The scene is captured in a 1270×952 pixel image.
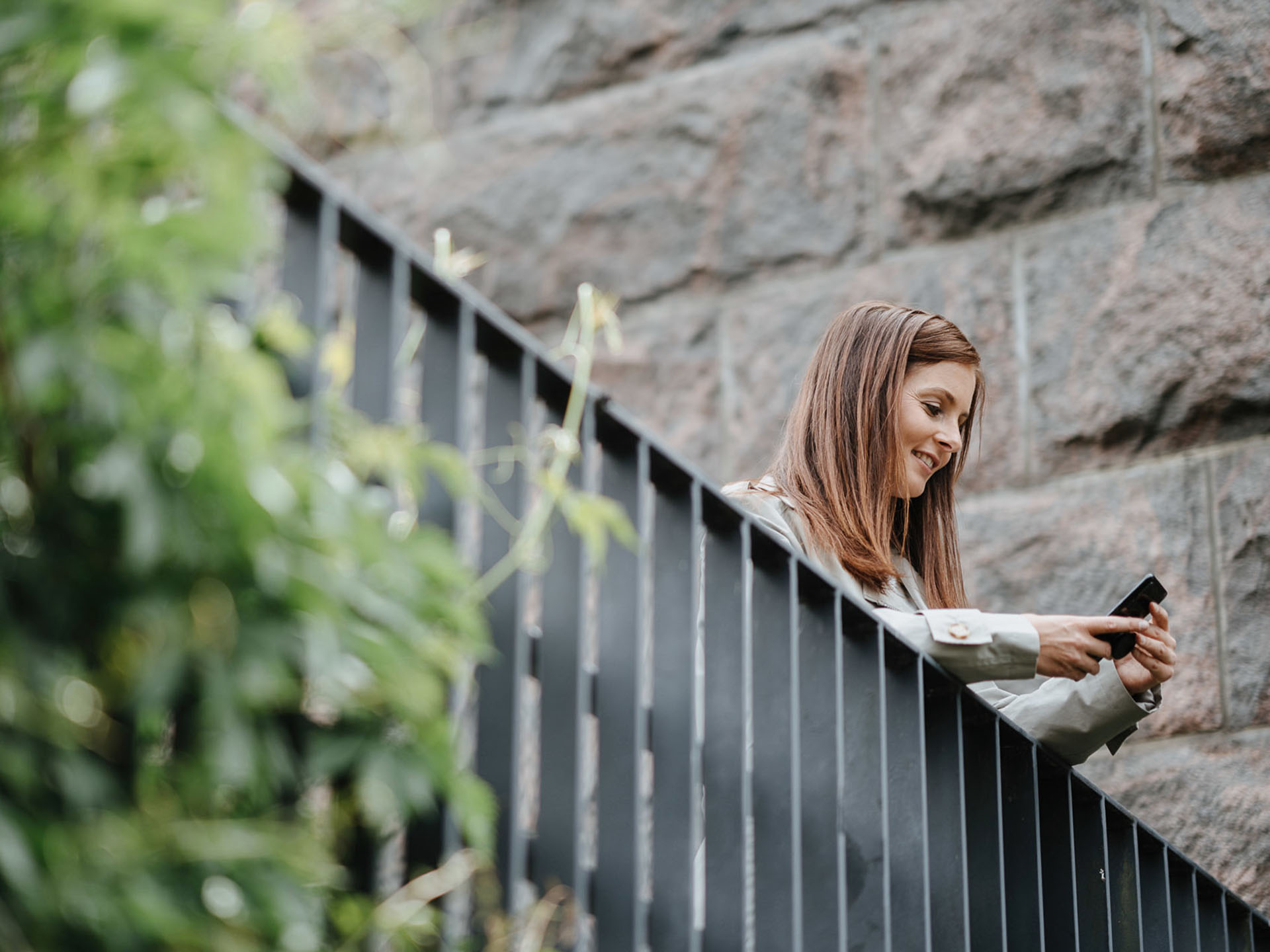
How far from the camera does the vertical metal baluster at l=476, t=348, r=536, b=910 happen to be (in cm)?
183

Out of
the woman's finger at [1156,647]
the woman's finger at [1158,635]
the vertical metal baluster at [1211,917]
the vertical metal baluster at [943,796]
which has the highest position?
the woman's finger at [1158,635]

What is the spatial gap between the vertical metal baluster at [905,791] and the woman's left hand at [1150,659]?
2.14 ft

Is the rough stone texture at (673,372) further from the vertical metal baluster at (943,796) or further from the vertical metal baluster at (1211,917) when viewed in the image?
the vertical metal baluster at (943,796)

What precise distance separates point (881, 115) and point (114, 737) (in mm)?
3897

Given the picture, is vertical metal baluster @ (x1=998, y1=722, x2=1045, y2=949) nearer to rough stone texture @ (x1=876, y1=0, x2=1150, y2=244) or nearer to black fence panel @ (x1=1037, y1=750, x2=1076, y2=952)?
black fence panel @ (x1=1037, y1=750, x2=1076, y2=952)

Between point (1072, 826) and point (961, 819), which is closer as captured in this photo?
point (961, 819)

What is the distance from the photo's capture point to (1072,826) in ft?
9.58

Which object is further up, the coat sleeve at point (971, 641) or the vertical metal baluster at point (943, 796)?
the coat sleeve at point (971, 641)

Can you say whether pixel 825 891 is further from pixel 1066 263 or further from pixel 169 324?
pixel 1066 263

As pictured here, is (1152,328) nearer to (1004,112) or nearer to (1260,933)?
(1004,112)

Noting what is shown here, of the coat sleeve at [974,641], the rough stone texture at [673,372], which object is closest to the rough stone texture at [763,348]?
the rough stone texture at [673,372]

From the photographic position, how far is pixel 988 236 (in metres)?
4.61

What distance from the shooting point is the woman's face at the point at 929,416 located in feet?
11.5

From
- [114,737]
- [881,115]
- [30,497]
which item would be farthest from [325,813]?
[881,115]
